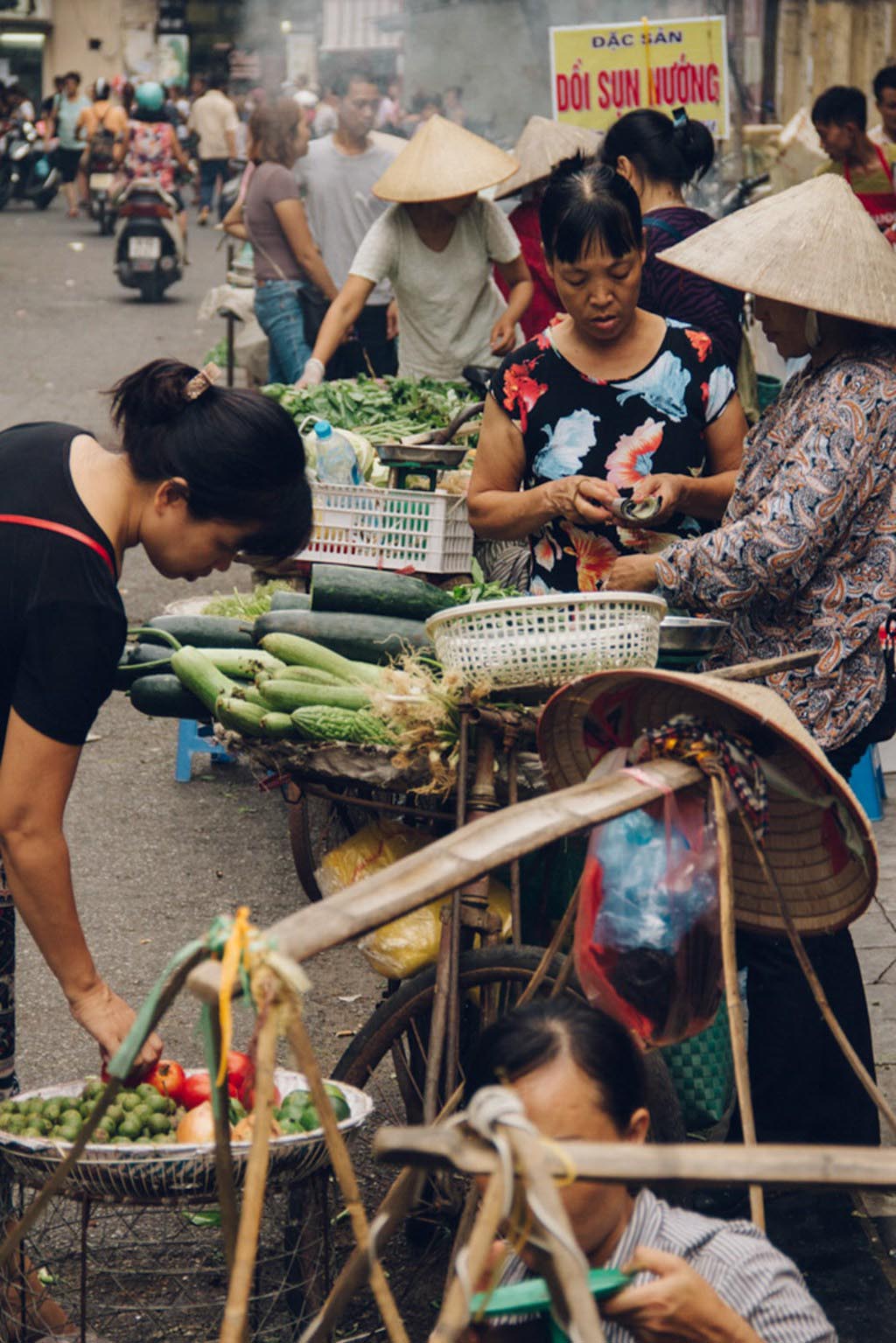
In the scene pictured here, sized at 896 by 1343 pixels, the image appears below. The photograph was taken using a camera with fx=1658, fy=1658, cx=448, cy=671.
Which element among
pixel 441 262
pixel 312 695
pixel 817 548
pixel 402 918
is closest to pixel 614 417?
pixel 817 548

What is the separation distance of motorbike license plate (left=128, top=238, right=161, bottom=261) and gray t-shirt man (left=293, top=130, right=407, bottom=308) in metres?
9.43

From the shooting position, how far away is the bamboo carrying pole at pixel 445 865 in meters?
1.54

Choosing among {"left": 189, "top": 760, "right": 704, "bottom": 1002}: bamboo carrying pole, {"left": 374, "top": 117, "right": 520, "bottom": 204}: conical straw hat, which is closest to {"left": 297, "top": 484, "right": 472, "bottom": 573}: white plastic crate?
{"left": 189, "top": 760, "right": 704, "bottom": 1002}: bamboo carrying pole

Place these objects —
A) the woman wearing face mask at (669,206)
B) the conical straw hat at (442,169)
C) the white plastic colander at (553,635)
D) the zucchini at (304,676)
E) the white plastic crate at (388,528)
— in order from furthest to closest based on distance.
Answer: the conical straw hat at (442,169) < the woman wearing face mask at (669,206) < the white plastic crate at (388,528) < the zucchini at (304,676) < the white plastic colander at (553,635)

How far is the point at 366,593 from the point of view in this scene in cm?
348

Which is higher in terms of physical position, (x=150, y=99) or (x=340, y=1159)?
(x=150, y=99)

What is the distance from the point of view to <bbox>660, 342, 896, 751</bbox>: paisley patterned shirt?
2986 millimetres

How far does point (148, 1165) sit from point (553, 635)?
1063 millimetres

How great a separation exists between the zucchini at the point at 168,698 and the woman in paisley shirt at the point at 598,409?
73 cm

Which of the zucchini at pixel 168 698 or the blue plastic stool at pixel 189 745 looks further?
the blue plastic stool at pixel 189 745

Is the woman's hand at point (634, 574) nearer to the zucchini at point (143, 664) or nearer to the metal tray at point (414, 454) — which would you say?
the zucchini at point (143, 664)

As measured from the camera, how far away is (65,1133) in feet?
8.64

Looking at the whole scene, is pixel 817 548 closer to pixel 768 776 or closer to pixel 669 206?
pixel 768 776

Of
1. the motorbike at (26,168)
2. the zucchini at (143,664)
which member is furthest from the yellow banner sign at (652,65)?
the motorbike at (26,168)
